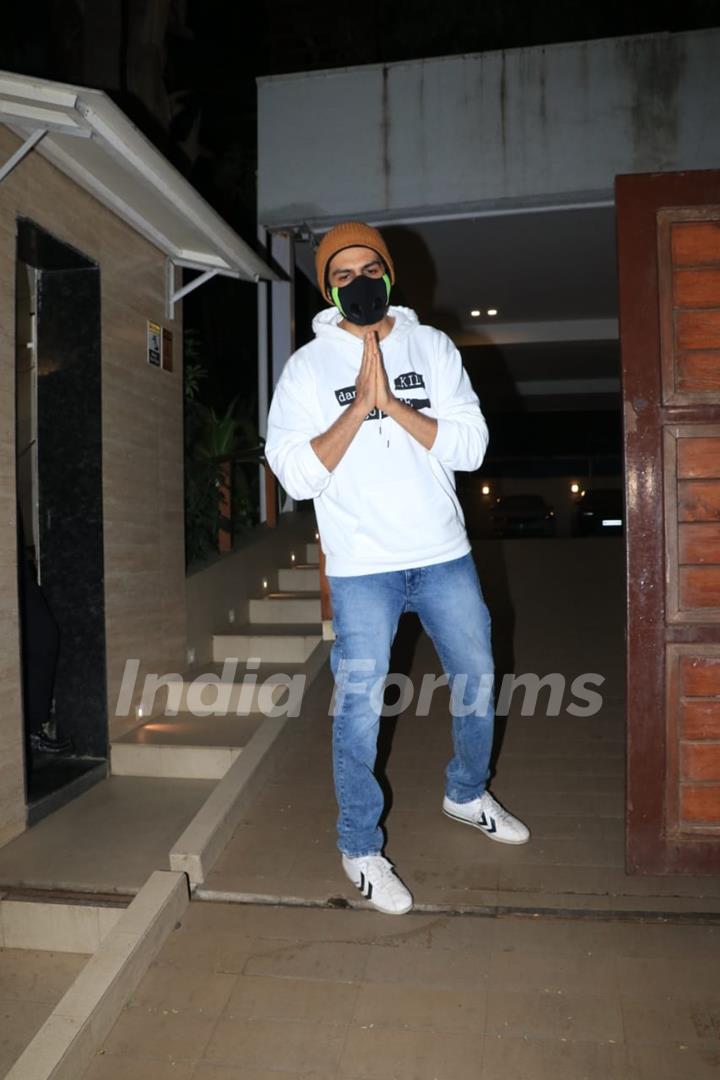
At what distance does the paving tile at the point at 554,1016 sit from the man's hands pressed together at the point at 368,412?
4.93 feet

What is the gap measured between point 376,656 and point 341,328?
1.04 m

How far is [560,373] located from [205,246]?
10.00 metres

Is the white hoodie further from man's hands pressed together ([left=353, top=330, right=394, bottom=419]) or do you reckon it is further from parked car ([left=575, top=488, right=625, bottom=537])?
parked car ([left=575, top=488, right=625, bottom=537])

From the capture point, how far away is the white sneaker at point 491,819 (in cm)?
301

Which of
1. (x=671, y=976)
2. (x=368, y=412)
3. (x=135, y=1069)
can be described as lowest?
(x=135, y=1069)

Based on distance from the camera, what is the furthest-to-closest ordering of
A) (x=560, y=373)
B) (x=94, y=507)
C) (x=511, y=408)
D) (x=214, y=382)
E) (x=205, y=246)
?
1. (x=511, y=408)
2. (x=560, y=373)
3. (x=214, y=382)
4. (x=205, y=246)
5. (x=94, y=507)

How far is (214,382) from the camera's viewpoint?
9.66m

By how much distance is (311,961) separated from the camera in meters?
2.42

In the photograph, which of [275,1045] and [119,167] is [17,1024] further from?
[119,167]

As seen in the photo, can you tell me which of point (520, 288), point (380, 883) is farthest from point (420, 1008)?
point (520, 288)

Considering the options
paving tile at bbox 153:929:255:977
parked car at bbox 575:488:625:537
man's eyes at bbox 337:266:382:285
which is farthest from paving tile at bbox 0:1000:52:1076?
parked car at bbox 575:488:625:537

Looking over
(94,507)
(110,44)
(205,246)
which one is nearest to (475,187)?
(205,246)

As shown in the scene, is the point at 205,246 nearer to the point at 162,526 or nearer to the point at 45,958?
the point at 162,526

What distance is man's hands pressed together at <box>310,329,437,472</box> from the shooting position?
8.18 ft
